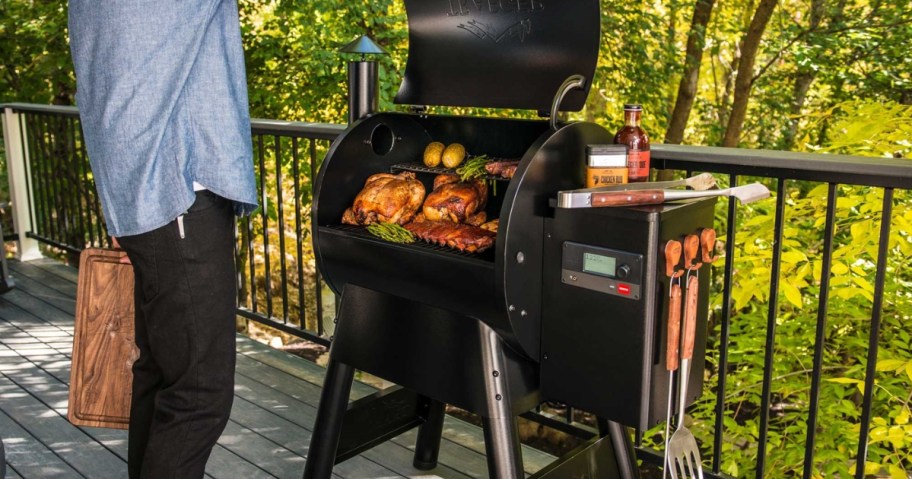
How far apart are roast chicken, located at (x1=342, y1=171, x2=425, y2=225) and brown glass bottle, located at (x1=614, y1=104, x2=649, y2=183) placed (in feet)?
1.94

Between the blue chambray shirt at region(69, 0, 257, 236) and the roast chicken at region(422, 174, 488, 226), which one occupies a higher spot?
the blue chambray shirt at region(69, 0, 257, 236)

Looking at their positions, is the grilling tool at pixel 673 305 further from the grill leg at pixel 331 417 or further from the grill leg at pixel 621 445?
the grill leg at pixel 331 417

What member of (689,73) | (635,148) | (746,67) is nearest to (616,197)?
(635,148)

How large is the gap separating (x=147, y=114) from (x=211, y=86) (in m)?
0.15

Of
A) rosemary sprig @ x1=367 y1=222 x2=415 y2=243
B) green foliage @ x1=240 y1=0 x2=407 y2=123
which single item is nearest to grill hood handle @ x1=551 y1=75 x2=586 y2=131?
rosemary sprig @ x1=367 y1=222 x2=415 y2=243

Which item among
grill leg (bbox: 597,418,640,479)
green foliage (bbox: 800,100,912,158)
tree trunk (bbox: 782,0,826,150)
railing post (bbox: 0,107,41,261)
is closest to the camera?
grill leg (bbox: 597,418,640,479)

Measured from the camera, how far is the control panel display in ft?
5.44

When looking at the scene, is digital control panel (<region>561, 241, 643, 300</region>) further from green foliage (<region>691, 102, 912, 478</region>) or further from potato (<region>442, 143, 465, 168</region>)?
green foliage (<region>691, 102, 912, 478</region>)

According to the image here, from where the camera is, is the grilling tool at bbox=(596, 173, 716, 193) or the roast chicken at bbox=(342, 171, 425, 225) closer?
the grilling tool at bbox=(596, 173, 716, 193)

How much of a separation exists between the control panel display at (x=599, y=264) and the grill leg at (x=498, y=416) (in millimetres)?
287

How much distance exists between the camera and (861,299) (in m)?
3.60

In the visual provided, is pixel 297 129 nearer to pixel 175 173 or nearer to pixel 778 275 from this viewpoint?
pixel 175 173

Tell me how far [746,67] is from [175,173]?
7045 millimetres

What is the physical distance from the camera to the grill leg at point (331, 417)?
86.6 inches
